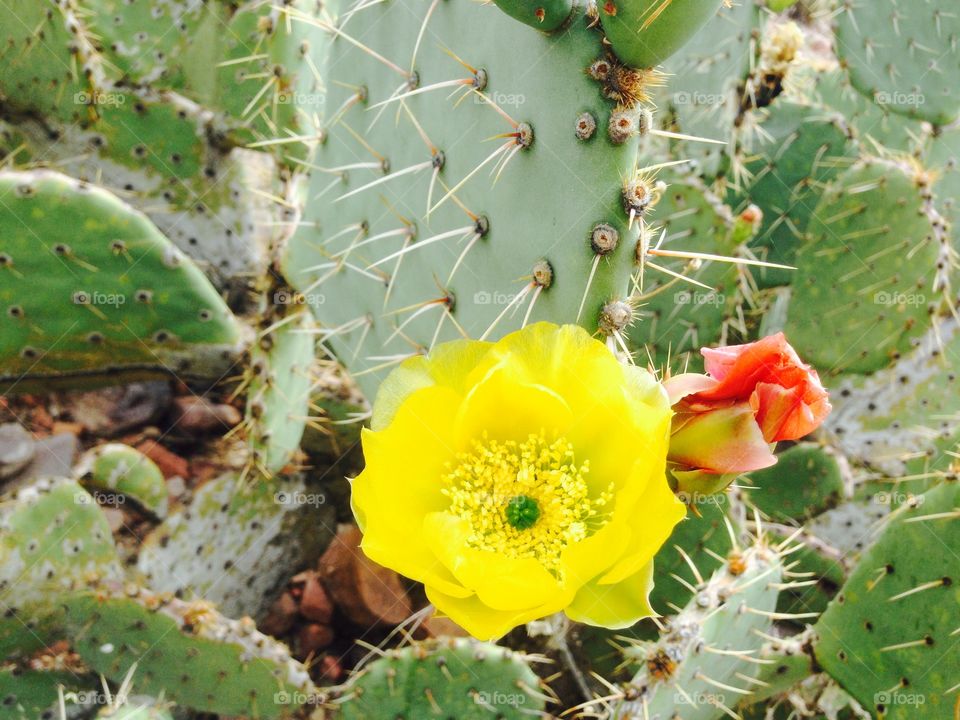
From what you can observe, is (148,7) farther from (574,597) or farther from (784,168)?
(574,597)

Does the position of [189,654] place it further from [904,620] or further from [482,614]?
[904,620]

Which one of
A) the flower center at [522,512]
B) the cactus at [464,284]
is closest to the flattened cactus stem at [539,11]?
the cactus at [464,284]

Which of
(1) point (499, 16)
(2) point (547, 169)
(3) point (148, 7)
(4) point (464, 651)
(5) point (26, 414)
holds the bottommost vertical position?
(5) point (26, 414)

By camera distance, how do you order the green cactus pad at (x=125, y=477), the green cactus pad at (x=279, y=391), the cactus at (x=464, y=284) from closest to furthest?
the cactus at (x=464, y=284)
the green cactus pad at (x=279, y=391)
the green cactus pad at (x=125, y=477)

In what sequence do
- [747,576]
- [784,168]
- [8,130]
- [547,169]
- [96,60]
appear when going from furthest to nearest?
[784,168] → [8,130] → [96,60] → [747,576] → [547,169]

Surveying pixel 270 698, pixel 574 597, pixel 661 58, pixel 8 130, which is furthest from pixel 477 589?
pixel 8 130

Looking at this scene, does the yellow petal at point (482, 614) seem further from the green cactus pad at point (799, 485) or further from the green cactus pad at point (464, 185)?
the green cactus pad at point (799, 485)

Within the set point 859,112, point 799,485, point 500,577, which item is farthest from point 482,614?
point 859,112
